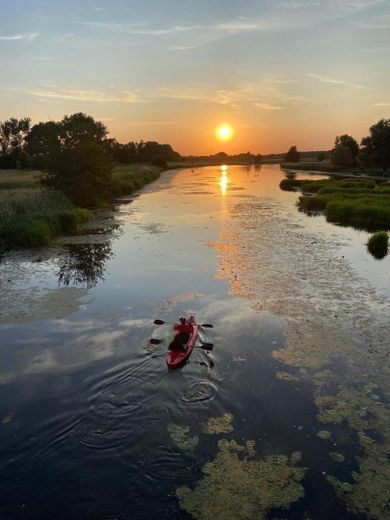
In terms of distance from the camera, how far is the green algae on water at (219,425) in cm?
791

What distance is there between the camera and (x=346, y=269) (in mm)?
18719

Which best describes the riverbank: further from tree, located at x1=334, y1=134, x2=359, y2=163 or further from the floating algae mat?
tree, located at x1=334, y1=134, x2=359, y2=163

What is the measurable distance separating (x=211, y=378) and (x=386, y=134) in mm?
74821

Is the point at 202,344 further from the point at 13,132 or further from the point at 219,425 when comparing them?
the point at 13,132

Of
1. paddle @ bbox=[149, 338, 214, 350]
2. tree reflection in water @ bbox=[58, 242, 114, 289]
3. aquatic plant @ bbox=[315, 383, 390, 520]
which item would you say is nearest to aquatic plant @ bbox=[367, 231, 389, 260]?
tree reflection in water @ bbox=[58, 242, 114, 289]

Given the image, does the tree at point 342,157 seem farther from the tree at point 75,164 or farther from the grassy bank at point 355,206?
the tree at point 75,164

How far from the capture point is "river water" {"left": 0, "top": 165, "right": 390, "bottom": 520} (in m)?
6.53

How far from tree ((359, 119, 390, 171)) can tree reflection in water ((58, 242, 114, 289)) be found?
6428 cm

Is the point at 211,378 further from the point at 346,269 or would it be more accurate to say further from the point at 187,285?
the point at 346,269

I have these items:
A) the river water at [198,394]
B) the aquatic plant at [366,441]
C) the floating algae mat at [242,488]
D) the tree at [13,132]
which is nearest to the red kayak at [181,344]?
the river water at [198,394]

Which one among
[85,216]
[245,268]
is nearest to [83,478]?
[245,268]

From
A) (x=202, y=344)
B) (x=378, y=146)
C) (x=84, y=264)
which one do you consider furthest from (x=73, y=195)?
(x=378, y=146)

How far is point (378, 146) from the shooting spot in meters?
73.8

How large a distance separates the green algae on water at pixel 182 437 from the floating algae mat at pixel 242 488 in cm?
53
